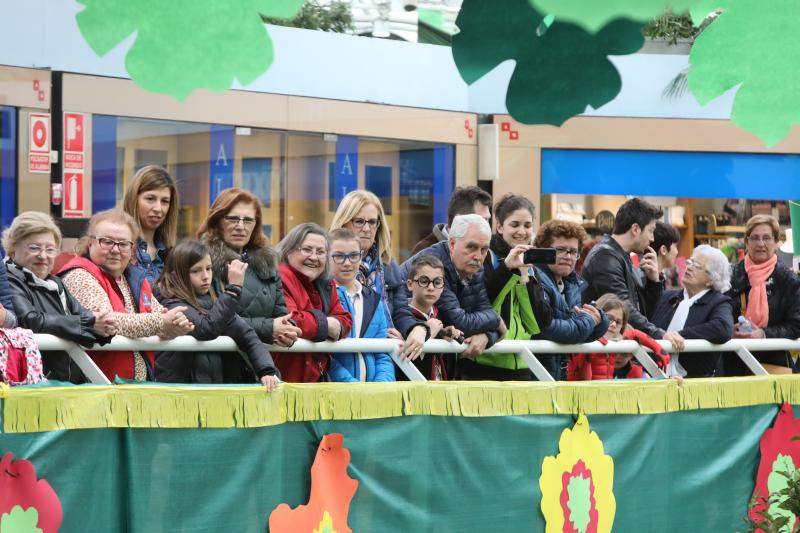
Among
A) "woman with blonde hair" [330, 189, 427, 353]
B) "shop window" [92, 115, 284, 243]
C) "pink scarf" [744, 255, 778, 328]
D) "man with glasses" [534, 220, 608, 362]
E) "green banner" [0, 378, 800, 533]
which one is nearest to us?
"green banner" [0, 378, 800, 533]

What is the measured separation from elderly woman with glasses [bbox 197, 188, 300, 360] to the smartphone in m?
1.25

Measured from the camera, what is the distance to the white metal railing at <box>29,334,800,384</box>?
478 cm

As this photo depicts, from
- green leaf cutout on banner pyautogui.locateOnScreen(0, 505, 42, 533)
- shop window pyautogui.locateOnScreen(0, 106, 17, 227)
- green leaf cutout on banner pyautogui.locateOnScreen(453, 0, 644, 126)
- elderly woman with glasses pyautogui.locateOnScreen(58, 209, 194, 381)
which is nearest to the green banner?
green leaf cutout on banner pyautogui.locateOnScreen(0, 505, 42, 533)

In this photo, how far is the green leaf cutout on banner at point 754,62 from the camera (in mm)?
2092

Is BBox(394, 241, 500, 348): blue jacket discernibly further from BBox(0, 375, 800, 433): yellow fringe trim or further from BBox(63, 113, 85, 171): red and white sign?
BBox(63, 113, 85, 171): red and white sign

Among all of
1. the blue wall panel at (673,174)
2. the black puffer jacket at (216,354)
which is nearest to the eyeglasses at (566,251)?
the black puffer jacket at (216,354)

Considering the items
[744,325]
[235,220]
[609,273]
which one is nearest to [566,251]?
[609,273]

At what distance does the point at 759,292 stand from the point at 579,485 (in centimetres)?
273

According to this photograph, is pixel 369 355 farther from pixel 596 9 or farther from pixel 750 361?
pixel 596 9

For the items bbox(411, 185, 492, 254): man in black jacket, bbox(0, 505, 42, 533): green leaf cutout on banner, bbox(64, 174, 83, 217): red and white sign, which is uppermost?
bbox(64, 174, 83, 217): red and white sign

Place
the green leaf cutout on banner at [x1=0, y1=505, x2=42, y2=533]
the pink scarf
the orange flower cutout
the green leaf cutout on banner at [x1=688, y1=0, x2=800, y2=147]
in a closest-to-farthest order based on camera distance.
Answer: the green leaf cutout on banner at [x1=688, y1=0, x2=800, y2=147] < the green leaf cutout on banner at [x1=0, y1=505, x2=42, y2=533] < the orange flower cutout < the pink scarf

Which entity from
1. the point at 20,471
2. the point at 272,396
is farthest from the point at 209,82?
the point at 272,396

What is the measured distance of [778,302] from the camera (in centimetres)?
837

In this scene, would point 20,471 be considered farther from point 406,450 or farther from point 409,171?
point 409,171
